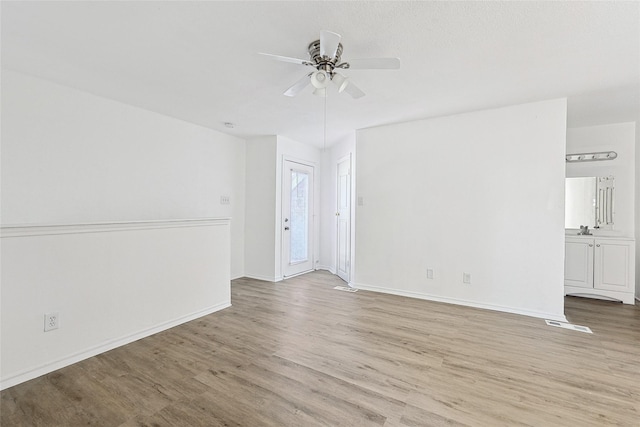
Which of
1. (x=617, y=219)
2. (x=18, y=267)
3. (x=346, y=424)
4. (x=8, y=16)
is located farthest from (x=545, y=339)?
(x=8, y=16)

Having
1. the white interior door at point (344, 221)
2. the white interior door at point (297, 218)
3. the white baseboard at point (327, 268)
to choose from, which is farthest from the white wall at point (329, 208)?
the white interior door at point (297, 218)

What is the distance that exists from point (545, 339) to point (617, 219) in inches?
112

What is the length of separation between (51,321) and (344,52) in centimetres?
313

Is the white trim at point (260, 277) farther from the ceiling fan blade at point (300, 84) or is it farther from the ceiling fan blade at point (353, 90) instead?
the ceiling fan blade at point (353, 90)

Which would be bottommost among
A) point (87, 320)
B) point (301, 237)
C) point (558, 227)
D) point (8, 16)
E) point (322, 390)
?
point (322, 390)

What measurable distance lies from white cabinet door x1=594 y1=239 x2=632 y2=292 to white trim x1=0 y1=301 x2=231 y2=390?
539 cm

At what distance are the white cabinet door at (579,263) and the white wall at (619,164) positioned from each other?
0.50 meters

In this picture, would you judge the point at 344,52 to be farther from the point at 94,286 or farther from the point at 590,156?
the point at 590,156

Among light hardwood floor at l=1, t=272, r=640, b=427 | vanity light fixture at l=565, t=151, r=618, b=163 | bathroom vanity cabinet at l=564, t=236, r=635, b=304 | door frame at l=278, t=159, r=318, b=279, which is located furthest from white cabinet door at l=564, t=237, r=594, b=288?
door frame at l=278, t=159, r=318, b=279

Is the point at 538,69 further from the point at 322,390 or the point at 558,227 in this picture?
the point at 322,390

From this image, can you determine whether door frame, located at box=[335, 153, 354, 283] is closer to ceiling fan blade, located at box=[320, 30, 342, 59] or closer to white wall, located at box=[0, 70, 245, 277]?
white wall, located at box=[0, 70, 245, 277]

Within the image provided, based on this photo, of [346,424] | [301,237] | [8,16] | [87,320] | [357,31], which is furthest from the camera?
[301,237]

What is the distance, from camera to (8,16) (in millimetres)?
1795

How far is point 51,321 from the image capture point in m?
2.12
